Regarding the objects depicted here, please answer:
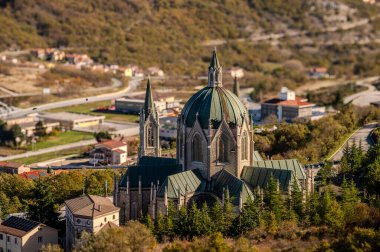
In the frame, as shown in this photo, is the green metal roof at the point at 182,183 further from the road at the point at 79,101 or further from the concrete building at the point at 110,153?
the road at the point at 79,101

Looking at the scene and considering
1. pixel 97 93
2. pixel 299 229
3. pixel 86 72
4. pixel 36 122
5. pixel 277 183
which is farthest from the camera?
pixel 86 72

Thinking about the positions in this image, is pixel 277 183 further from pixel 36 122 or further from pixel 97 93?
pixel 97 93

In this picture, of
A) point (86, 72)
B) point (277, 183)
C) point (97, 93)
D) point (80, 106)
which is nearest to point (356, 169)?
point (277, 183)

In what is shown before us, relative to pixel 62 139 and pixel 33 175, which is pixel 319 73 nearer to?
pixel 62 139

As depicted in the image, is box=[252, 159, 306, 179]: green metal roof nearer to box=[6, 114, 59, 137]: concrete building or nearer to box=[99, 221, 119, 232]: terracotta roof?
box=[99, 221, 119, 232]: terracotta roof

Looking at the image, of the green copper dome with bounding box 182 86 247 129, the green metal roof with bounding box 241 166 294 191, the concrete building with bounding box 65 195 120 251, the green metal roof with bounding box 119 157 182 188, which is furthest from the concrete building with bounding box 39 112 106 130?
the green metal roof with bounding box 241 166 294 191
